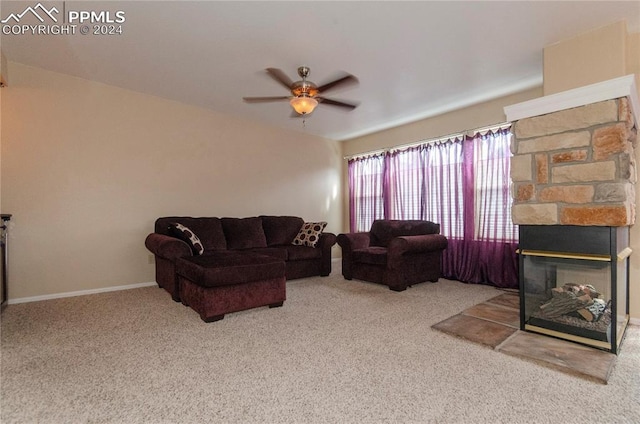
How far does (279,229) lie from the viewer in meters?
5.06

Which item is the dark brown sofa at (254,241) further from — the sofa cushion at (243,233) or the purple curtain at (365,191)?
the purple curtain at (365,191)

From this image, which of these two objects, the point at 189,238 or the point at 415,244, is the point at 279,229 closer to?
the point at 189,238

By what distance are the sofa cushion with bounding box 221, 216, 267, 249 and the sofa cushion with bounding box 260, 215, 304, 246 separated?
0.13 metres

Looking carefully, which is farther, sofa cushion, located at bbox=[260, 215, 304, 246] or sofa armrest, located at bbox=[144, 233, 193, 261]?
sofa cushion, located at bbox=[260, 215, 304, 246]

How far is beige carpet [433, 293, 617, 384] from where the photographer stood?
1.95m

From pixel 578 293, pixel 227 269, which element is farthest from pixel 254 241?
pixel 578 293

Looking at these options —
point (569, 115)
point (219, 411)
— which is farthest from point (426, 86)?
point (219, 411)

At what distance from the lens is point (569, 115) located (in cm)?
228

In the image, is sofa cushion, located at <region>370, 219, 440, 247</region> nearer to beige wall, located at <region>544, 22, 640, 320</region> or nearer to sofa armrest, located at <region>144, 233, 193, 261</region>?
beige wall, located at <region>544, 22, 640, 320</region>

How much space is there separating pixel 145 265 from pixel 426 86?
435cm

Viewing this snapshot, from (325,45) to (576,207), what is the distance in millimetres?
2450

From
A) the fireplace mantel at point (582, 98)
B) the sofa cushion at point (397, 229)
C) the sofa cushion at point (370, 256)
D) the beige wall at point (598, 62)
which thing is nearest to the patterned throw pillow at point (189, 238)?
the sofa cushion at point (370, 256)

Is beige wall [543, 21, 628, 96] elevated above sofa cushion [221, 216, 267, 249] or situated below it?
above

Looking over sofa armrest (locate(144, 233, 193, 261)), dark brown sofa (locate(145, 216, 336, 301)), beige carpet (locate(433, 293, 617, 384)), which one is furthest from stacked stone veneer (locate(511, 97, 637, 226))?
sofa armrest (locate(144, 233, 193, 261))
